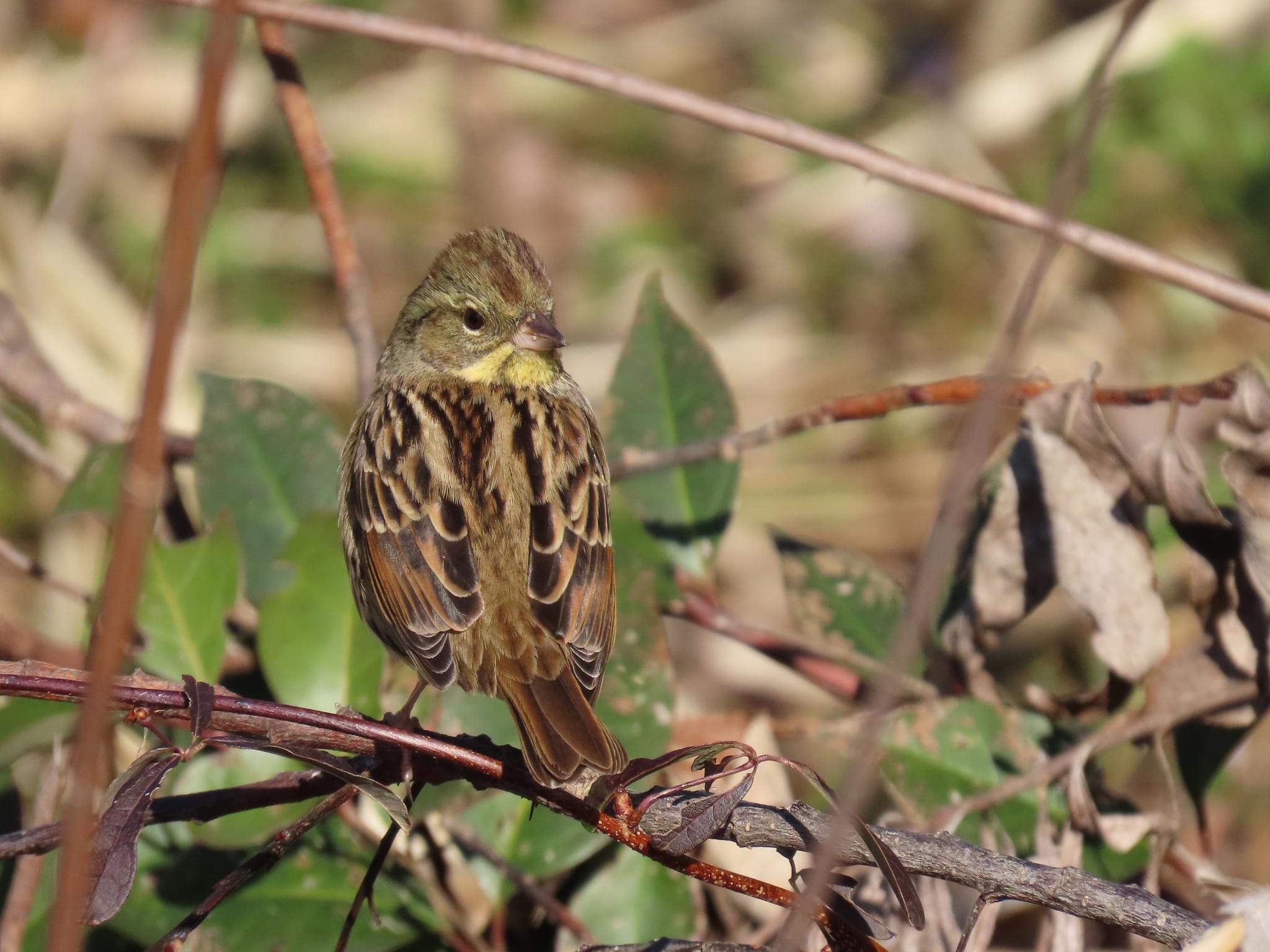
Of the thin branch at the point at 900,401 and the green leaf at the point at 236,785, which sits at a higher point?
the thin branch at the point at 900,401

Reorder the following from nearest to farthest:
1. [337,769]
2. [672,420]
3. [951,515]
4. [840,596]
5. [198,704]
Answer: [951,515]
[198,704]
[337,769]
[840,596]
[672,420]

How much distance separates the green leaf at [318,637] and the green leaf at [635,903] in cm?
56

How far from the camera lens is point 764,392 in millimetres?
6281

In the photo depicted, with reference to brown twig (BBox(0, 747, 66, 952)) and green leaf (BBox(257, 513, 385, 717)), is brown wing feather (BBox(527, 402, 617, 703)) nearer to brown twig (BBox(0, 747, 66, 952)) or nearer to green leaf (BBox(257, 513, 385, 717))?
green leaf (BBox(257, 513, 385, 717))

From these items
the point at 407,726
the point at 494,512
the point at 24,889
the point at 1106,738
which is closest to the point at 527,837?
the point at 407,726

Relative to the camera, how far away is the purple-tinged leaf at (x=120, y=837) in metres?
1.89

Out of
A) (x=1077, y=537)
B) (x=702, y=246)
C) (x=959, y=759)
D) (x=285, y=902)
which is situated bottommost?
(x=285, y=902)

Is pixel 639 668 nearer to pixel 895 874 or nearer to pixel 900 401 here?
pixel 900 401

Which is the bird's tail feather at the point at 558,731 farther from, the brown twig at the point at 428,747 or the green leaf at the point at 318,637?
the green leaf at the point at 318,637

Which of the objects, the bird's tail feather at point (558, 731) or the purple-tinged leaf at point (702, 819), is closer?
the purple-tinged leaf at point (702, 819)

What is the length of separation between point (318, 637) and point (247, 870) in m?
0.97

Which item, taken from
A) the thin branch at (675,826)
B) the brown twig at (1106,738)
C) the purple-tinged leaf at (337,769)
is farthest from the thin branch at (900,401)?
the purple-tinged leaf at (337,769)

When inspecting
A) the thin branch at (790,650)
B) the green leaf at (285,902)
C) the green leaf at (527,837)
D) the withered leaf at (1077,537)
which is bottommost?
the green leaf at (285,902)

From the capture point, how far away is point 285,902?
2.78 m
